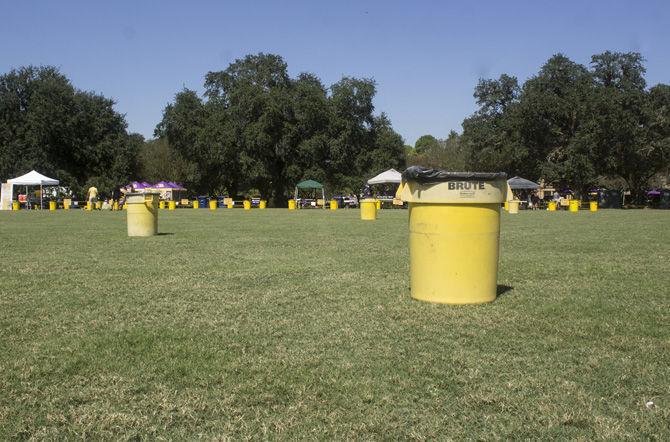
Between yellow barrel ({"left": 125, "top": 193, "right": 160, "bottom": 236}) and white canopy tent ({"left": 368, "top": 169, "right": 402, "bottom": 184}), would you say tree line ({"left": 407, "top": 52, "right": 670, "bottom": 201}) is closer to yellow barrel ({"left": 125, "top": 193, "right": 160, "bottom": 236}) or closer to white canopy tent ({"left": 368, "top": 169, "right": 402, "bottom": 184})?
white canopy tent ({"left": 368, "top": 169, "right": 402, "bottom": 184})

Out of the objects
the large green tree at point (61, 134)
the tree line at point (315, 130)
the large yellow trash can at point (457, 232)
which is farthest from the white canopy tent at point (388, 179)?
the large yellow trash can at point (457, 232)

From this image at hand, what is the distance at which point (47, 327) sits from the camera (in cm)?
571

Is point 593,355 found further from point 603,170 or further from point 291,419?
point 603,170

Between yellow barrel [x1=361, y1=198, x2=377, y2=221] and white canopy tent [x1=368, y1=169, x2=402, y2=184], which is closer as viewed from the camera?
yellow barrel [x1=361, y1=198, x2=377, y2=221]

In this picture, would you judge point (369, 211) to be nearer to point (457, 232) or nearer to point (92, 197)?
point (457, 232)

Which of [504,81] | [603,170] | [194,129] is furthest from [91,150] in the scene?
[603,170]

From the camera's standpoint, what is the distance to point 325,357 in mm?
4719

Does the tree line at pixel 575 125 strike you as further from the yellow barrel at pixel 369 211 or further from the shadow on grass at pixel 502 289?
the shadow on grass at pixel 502 289

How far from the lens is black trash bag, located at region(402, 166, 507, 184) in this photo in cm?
659

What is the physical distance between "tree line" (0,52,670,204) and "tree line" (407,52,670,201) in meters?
0.13

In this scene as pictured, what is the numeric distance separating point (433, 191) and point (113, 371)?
3.87m

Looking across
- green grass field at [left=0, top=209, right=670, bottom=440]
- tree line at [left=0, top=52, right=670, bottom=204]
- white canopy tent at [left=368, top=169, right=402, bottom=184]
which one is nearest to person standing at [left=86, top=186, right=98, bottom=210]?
tree line at [left=0, top=52, right=670, bottom=204]

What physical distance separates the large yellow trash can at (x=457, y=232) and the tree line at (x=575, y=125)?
51688 millimetres

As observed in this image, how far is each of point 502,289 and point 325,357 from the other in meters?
3.97
